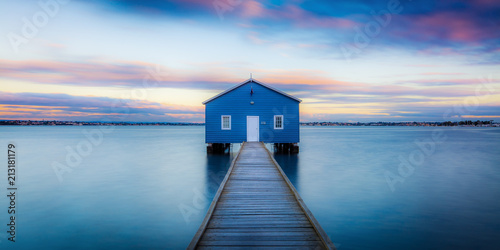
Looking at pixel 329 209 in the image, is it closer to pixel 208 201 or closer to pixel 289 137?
pixel 208 201

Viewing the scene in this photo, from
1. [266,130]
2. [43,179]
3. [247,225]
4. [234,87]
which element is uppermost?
[234,87]

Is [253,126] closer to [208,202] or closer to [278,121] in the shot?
[278,121]

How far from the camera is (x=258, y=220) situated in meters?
6.37

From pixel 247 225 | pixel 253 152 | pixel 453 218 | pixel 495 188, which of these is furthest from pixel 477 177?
pixel 247 225

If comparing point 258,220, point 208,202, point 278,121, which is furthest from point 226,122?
point 258,220

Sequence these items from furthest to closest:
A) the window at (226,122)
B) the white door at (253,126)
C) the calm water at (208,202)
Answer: the window at (226,122)
the white door at (253,126)
the calm water at (208,202)

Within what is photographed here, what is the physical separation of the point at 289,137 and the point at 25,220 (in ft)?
54.5

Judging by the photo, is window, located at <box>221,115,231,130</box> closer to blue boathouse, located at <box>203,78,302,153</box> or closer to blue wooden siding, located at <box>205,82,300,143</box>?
blue boathouse, located at <box>203,78,302,153</box>

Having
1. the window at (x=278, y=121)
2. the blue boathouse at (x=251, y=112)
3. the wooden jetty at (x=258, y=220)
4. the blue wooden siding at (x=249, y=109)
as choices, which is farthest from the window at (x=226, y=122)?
the wooden jetty at (x=258, y=220)

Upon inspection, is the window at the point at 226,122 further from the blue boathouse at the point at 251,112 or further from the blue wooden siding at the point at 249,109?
the blue wooden siding at the point at 249,109

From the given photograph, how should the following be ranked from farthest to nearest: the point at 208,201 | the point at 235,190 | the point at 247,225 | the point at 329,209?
the point at 208,201
the point at 329,209
the point at 235,190
the point at 247,225

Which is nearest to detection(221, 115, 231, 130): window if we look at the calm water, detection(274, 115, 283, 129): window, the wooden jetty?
detection(274, 115, 283, 129): window

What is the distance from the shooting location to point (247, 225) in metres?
6.11

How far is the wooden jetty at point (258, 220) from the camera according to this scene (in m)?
5.34
